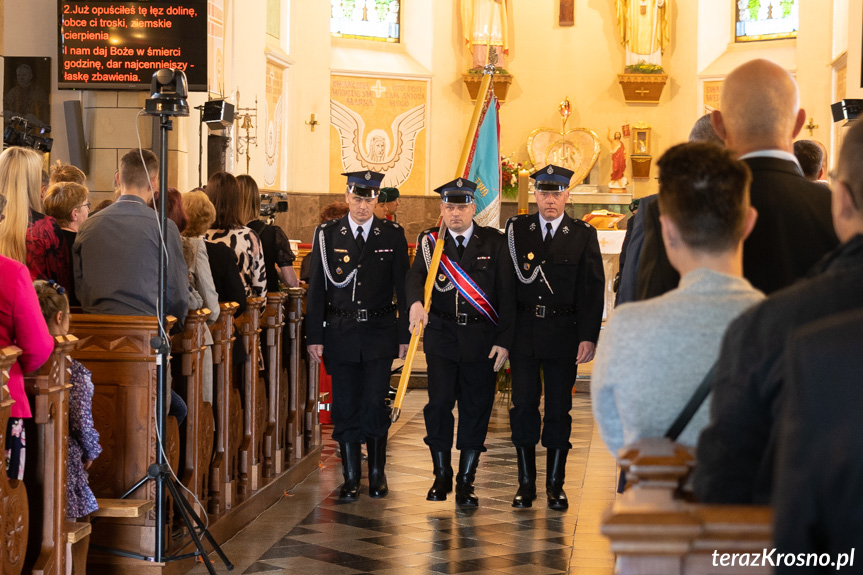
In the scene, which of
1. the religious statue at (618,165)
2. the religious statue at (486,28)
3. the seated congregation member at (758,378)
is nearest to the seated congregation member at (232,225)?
the seated congregation member at (758,378)

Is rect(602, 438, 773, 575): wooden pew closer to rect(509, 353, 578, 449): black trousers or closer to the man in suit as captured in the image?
the man in suit

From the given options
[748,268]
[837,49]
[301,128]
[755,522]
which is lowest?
[755,522]

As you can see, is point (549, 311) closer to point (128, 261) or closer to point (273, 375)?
point (273, 375)

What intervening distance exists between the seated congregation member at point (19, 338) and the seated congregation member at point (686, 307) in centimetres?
200

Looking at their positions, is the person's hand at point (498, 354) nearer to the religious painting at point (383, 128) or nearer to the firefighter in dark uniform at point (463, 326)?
the firefighter in dark uniform at point (463, 326)

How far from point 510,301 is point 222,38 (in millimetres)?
6823

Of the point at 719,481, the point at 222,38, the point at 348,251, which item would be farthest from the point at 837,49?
the point at 719,481

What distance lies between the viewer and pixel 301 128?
15648mm

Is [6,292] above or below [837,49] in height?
below

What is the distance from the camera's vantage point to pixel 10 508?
3.34 meters

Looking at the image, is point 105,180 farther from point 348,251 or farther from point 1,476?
point 1,476

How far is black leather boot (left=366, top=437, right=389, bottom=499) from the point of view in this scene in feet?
19.6

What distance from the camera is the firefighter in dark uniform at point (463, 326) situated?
5738 mm

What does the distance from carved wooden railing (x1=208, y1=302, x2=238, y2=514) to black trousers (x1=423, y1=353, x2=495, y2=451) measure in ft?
3.56
